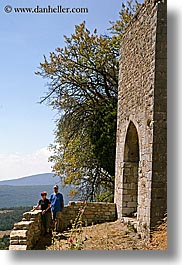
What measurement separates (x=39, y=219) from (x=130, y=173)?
152cm

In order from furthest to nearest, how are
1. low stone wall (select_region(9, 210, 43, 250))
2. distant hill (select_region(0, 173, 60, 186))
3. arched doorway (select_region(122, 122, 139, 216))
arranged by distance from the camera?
arched doorway (select_region(122, 122, 139, 216)) → distant hill (select_region(0, 173, 60, 186)) → low stone wall (select_region(9, 210, 43, 250))

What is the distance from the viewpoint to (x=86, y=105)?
9586 millimetres

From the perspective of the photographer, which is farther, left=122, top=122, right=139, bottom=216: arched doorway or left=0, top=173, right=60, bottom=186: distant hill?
left=122, top=122, right=139, bottom=216: arched doorway

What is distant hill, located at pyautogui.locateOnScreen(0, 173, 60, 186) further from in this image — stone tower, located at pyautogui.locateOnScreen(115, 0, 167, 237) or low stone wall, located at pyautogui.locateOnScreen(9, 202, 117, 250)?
stone tower, located at pyautogui.locateOnScreen(115, 0, 167, 237)

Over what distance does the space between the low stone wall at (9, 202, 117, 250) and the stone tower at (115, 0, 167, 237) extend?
29cm

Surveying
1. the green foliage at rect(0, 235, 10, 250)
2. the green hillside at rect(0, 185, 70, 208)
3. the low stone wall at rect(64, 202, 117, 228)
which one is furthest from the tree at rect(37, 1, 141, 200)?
the green foliage at rect(0, 235, 10, 250)

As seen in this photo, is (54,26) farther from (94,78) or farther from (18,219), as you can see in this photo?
(94,78)

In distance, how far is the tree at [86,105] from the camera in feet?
29.9

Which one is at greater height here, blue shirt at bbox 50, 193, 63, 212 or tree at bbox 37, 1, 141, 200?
tree at bbox 37, 1, 141, 200

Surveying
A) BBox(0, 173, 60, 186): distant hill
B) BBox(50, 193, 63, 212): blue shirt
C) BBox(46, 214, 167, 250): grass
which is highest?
BBox(0, 173, 60, 186): distant hill

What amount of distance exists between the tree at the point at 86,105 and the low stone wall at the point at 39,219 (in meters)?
1.89

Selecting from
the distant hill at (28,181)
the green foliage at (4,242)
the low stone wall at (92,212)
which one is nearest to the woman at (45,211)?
the distant hill at (28,181)

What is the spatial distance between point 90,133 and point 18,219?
366cm

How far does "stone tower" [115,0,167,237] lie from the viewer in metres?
5.01
